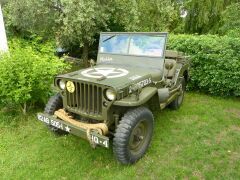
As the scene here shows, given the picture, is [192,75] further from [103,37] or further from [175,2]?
[175,2]

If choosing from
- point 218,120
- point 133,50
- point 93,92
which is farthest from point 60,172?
point 218,120

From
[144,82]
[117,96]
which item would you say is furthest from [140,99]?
[144,82]

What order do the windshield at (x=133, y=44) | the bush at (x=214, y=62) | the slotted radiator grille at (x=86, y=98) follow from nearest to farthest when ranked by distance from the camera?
the slotted radiator grille at (x=86, y=98) < the windshield at (x=133, y=44) < the bush at (x=214, y=62)

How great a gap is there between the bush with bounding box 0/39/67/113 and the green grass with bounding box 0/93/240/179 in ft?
2.12

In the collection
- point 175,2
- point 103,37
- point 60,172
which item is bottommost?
point 60,172

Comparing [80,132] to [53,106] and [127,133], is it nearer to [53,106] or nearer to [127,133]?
[127,133]

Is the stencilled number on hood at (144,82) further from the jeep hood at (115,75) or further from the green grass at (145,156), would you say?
the green grass at (145,156)

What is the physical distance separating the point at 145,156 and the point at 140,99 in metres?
1.07

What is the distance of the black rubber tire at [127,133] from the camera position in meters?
3.84

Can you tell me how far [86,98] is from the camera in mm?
4141

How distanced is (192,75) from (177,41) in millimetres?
1070

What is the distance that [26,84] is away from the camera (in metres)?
5.40

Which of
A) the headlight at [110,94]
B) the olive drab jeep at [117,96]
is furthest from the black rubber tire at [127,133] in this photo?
the headlight at [110,94]

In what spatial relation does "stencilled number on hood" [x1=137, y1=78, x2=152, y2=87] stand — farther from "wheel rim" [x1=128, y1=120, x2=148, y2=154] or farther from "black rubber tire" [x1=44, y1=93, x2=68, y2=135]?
"black rubber tire" [x1=44, y1=93, x2=68, y2=135]
